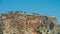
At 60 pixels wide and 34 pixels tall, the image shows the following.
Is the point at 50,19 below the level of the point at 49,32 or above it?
above

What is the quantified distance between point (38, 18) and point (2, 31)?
7.07 meters

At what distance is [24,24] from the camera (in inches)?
1215

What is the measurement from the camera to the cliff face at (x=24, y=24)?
30.6 metres

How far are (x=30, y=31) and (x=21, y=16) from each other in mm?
3080

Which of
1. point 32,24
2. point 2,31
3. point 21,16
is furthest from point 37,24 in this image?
point 2,31

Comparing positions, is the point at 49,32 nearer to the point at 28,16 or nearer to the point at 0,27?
the point at 28,16

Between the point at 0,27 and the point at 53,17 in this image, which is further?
the point at 53,17

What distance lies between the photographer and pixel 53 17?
34688 millimetres

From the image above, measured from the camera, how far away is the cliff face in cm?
3064

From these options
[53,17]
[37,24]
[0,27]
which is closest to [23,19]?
[37,24]

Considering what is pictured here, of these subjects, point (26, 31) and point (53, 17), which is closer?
point (26, 31)

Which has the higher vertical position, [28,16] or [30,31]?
[28,16]

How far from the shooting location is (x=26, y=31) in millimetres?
30484

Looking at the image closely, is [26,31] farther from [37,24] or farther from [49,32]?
[49,32]
